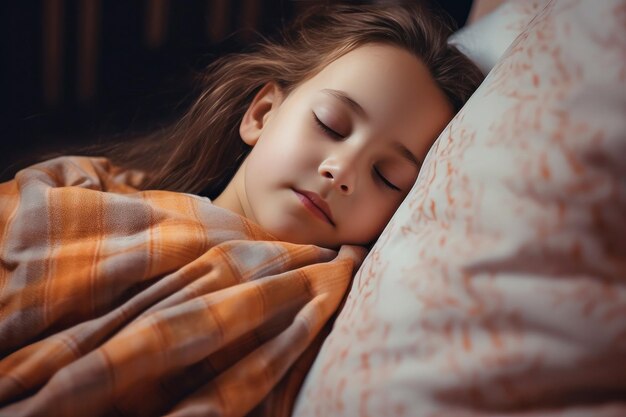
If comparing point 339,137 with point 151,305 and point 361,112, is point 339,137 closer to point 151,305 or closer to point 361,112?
point 361,112

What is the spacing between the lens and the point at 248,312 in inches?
30.6

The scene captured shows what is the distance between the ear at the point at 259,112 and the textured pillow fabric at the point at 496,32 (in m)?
0.36

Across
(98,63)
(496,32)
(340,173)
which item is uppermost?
(496,32)

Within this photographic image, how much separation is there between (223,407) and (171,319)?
0.12 metres

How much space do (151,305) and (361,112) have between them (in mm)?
428

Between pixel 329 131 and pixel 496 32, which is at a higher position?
pixel 496 32

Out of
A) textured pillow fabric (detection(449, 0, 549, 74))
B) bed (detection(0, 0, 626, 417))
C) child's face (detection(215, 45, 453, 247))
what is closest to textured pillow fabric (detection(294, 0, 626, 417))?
bed (detection(0, 0, 626, 417))

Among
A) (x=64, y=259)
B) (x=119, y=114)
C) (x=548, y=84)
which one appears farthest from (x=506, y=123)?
(x=119, y=114)

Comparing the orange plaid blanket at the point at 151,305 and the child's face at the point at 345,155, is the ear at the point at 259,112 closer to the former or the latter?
the child's face at the point at 345,155

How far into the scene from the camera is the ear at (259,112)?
1174mm

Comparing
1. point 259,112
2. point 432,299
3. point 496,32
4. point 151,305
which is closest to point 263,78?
point 259,112

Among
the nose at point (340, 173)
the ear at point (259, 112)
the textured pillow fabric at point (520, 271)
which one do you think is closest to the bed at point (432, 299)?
the textured pillow fabric at point (520, 271)

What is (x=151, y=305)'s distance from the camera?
2.62 feet

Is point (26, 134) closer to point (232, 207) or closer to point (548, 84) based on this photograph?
point (232, 207)
